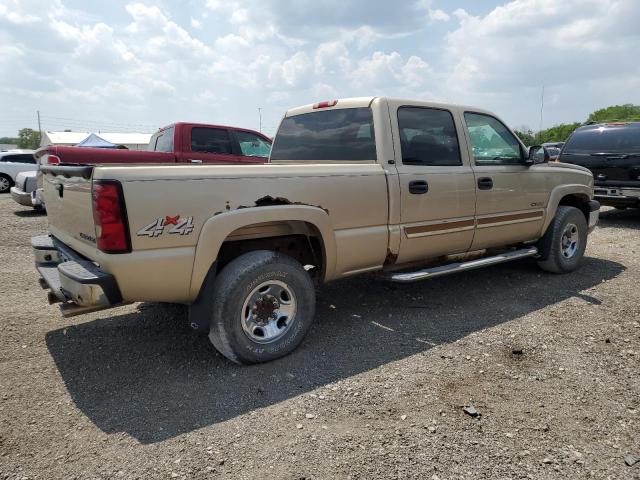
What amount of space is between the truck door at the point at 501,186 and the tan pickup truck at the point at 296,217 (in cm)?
2

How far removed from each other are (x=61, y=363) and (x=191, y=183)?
1.74m

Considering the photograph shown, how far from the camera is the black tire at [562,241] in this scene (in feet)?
18.4

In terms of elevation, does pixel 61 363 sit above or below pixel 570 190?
below

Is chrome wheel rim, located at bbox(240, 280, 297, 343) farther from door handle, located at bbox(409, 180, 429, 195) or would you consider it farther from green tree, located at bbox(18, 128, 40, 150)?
green tree, located at bbox(18, 128, 40, 150)

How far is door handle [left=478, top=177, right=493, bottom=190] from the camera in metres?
4.64

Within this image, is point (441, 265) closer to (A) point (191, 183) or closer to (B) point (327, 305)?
(B) point (327, 305)

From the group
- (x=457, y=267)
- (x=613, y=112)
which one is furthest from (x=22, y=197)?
(x=613, y=112)

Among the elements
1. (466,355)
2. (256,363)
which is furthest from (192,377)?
(466,355)

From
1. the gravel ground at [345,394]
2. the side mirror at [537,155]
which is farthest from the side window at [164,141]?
the side mirror at [537,155]

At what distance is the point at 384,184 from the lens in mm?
3910

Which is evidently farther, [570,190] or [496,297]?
[570,190]

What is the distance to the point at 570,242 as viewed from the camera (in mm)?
5949

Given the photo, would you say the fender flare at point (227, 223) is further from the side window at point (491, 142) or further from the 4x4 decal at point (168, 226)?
the side window at point (491, 142)

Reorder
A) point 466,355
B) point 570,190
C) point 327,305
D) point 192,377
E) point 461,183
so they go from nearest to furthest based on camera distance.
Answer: point 192,377
point 466,355
point 461,183
point 327,305
point 570,190
